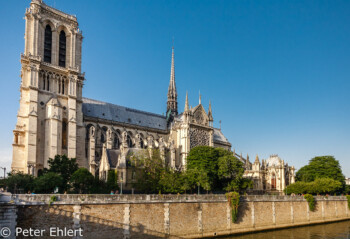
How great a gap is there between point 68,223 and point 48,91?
32678mm

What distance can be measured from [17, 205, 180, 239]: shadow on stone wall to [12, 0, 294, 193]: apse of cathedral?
1396 cm

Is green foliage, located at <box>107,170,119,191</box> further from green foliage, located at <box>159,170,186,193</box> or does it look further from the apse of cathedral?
green foliage, located at <box>159,170,186,193</box>

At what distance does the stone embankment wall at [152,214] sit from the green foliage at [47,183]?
11.5 m

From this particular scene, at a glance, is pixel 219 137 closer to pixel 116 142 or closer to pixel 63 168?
pixel 116 142

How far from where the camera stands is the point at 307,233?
1455 inches

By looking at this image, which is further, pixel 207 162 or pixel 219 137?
pixel 219 137

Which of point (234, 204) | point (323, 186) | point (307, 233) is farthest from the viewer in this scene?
point (323, 186)

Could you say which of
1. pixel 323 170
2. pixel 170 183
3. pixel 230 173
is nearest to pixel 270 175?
pixel 323 170

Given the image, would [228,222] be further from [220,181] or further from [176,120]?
[176,120]

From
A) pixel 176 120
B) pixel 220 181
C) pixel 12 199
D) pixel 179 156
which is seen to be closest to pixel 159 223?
pixel 12 199

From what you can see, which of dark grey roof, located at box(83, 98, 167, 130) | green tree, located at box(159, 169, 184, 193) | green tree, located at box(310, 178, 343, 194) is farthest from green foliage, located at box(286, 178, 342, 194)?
dark grey roof, located at box(83, 98, 167, 130)

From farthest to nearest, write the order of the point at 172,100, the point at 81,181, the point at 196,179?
the point at 172,100 → the point at 196,179 → the point at 81,181

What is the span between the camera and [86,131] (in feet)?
184

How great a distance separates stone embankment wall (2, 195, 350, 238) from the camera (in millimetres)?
22984
